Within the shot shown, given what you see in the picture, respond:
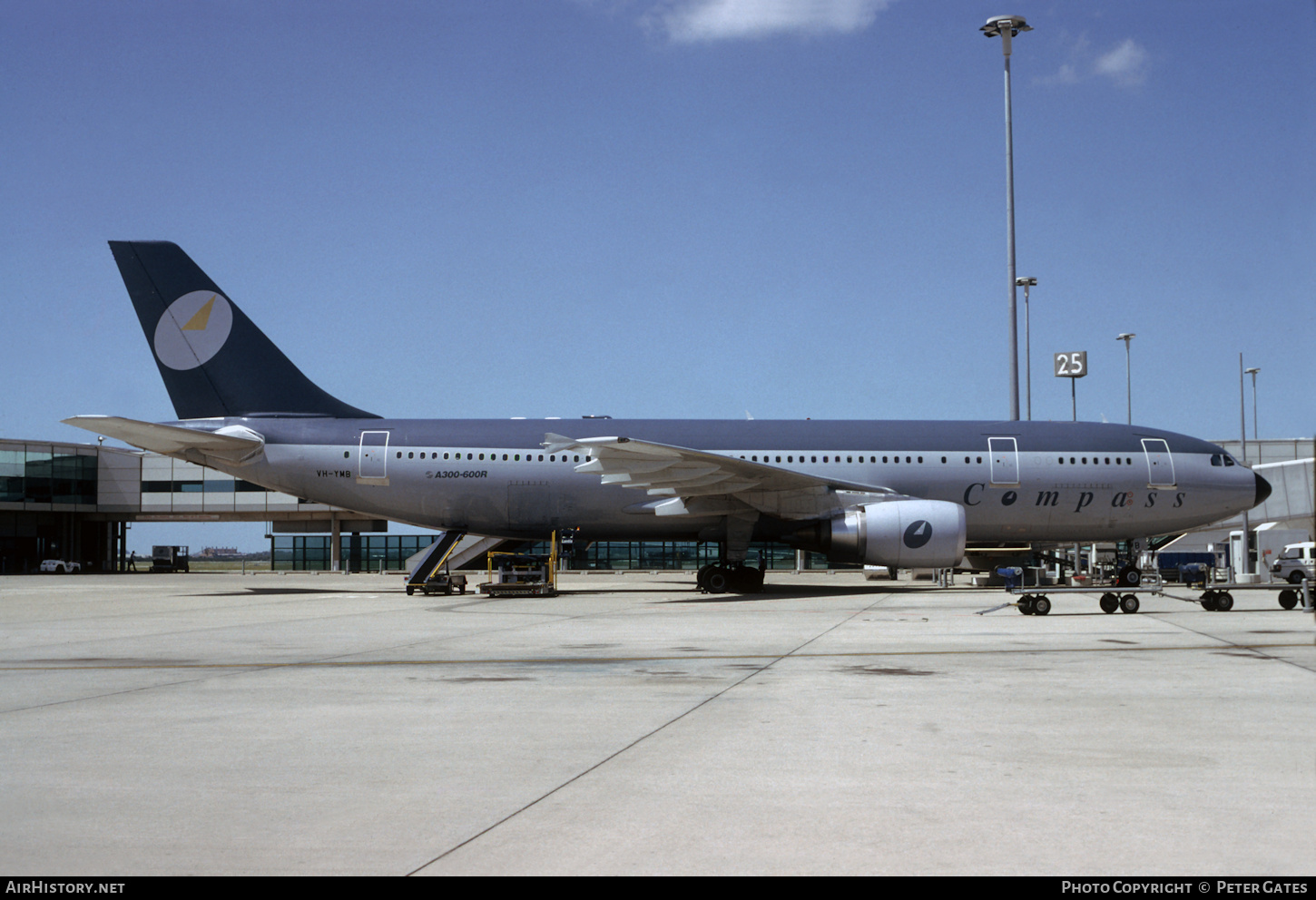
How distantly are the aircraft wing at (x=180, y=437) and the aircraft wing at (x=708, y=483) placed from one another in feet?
25.0

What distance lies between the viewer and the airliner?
26078 mm

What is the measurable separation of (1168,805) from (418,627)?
498 inches

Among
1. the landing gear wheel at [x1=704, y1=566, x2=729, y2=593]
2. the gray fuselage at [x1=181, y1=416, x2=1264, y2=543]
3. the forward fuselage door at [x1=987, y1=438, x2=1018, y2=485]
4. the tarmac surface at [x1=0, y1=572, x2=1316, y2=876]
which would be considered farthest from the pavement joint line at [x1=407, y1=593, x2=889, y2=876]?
the forward fuselage door at [x1=987, y1=438, x2=1018, y2=485]

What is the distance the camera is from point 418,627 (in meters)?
16.1

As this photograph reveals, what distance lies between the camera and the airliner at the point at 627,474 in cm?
2608

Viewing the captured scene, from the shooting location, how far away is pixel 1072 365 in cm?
5034

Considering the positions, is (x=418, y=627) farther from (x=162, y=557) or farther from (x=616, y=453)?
(x=162, y=557)

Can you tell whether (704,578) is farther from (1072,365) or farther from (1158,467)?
(1072,365)

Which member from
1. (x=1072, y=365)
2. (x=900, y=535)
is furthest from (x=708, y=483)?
(x=1072, y=365)

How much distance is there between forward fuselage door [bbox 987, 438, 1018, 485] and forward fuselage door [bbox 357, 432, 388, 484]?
564 inches

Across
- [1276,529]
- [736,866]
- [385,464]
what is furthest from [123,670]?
[1276,529]

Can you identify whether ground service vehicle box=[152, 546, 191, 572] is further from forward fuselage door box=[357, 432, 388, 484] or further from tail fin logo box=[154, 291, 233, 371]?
forward fuselage door box=[357, 432, 388, 484]

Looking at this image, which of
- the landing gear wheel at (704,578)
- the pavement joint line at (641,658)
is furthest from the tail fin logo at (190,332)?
the pavement joint line at (641,658)
